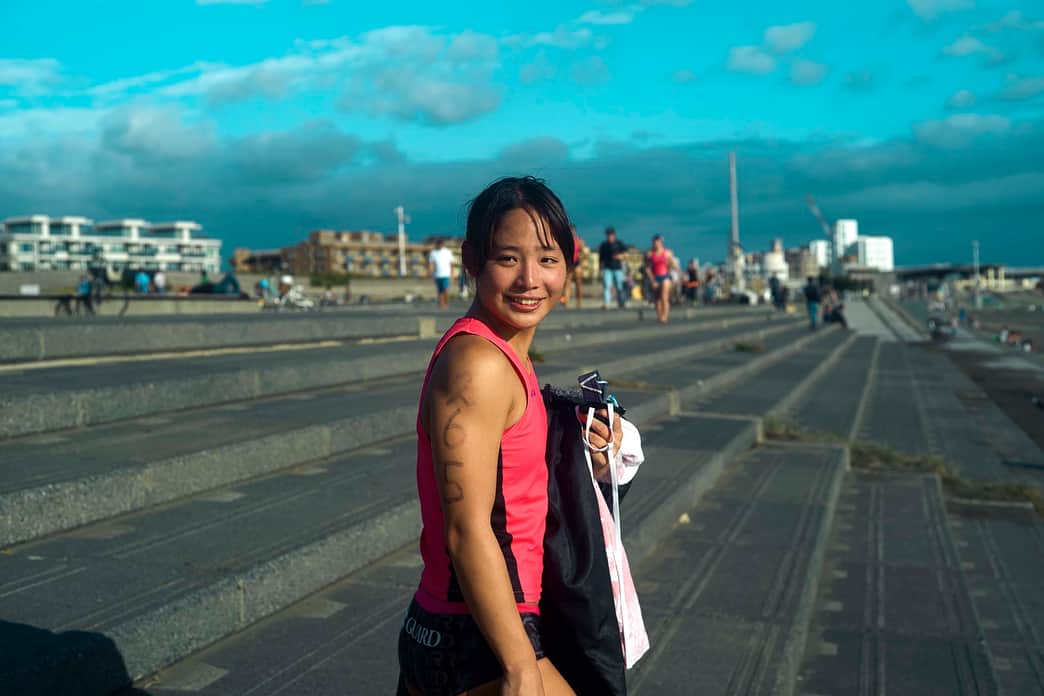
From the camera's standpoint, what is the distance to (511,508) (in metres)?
1.47

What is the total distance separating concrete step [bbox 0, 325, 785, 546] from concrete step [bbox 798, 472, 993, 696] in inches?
101

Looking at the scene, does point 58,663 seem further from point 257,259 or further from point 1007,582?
point 257,259

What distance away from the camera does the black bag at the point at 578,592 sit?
1.48 m

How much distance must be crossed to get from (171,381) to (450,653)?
4.00 metres

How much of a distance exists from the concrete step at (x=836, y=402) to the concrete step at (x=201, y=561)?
5155 millimetres

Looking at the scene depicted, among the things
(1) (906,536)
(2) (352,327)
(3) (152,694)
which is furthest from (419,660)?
(2) (352,327)

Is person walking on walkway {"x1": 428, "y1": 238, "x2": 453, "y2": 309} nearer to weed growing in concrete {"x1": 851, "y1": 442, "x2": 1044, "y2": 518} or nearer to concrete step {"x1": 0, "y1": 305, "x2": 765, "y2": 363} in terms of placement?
concrete step {"x1": 0, "y1": 305, "x2": 765, "y2": 363}

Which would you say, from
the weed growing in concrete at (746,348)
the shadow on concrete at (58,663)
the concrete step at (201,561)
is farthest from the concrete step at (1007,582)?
the weed growing in concrete at (746,348)

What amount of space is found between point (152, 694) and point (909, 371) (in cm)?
2049

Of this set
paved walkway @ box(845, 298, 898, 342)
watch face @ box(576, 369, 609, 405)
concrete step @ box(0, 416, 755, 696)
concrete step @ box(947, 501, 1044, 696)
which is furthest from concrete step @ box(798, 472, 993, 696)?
paved walkway @ box(845, 298, 898, 342)

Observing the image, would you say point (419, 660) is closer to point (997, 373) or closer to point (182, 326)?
point (182, 326)

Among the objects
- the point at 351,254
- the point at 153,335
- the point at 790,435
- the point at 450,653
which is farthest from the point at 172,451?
the point at 351,254

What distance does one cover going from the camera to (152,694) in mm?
2438

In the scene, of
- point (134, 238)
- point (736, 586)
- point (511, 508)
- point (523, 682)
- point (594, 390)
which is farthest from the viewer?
point (134, 238)
